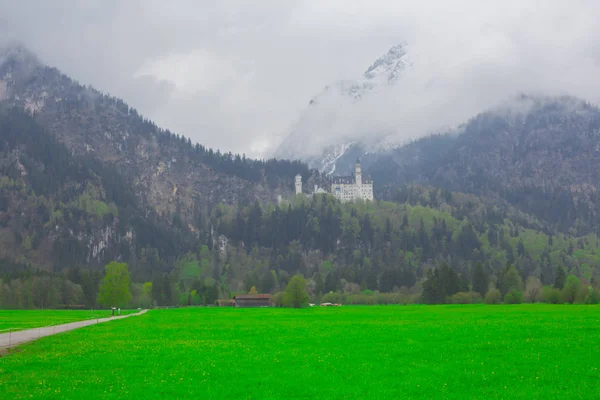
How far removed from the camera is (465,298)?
550 ft

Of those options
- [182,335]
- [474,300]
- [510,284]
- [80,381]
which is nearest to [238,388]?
[80,381]

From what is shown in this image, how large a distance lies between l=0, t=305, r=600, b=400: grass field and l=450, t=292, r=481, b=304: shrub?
4464 inches

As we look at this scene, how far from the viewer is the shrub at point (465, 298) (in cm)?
16701

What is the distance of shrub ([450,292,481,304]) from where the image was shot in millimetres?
167012

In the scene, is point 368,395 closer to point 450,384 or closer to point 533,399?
point 450,384

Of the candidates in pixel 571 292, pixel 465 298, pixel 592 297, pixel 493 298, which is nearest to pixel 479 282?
pixel 465 298

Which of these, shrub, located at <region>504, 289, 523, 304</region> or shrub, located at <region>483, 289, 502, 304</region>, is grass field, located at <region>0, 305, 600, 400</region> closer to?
shrub, located at <region>504, 289, 523, 304</region>

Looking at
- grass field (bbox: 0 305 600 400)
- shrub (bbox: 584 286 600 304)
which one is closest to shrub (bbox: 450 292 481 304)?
shrub (bbox: 584 286 600 304)

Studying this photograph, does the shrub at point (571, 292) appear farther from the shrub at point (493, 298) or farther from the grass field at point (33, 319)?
the grass field at point (33, 319)

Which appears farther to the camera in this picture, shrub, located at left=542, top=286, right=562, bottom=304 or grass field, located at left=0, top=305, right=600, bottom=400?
shrub, located at left=542, top=286, right=562, bottom=304

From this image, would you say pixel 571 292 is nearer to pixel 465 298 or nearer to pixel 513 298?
pixel 513 298

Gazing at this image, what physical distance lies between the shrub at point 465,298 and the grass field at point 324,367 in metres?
113

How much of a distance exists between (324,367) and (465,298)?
13628 cm

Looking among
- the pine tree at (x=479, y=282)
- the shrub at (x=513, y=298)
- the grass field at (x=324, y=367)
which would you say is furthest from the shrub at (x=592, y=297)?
the grass field at (x=324, y=367)
